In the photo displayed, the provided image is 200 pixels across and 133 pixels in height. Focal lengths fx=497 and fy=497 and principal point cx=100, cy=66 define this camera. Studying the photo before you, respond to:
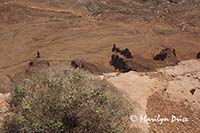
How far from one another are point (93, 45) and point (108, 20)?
21.2 feet

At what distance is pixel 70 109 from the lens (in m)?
7.19

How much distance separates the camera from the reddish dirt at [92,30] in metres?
28.5

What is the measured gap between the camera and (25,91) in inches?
314

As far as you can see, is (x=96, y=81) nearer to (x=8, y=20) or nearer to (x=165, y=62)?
(x=165, y=62)

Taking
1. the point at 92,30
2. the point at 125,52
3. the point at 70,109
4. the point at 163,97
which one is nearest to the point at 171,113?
the point at 163,97

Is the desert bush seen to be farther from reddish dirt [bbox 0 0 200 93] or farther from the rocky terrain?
reddish dirt [bbox 0 0 200 93]

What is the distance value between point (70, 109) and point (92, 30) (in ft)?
87.5

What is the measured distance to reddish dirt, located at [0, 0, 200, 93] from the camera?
28.5 m

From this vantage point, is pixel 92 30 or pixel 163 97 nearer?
pixel 163 97

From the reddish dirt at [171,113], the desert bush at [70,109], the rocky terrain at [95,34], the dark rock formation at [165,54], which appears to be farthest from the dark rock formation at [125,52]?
the desert bush at [70,109]

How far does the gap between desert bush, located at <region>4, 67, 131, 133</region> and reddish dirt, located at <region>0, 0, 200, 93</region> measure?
53.6 ft

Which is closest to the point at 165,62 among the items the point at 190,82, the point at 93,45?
the point at 93,45

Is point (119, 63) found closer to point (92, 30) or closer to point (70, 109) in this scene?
point (92, 30)

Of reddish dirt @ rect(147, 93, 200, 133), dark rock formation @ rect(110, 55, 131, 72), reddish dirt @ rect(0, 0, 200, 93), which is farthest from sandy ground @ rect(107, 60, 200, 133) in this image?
dark rock formation @ rect(110, 55, 131, 72)
